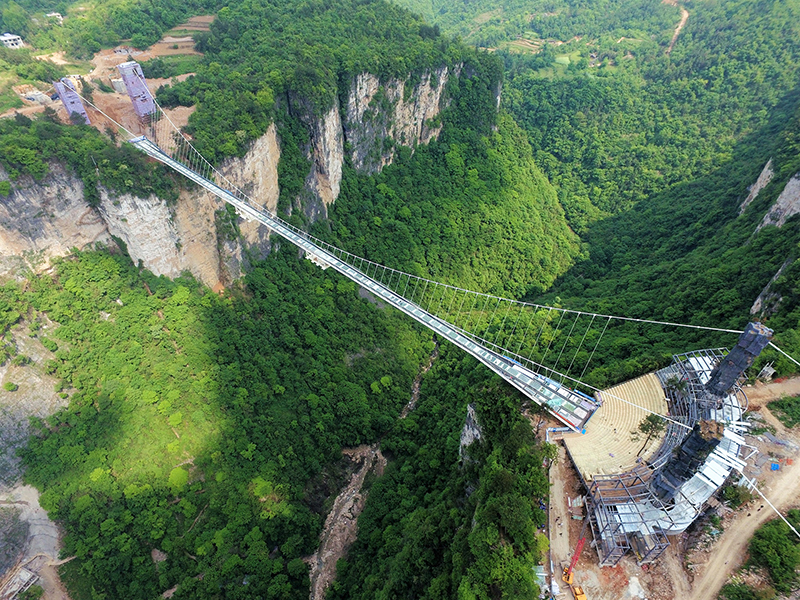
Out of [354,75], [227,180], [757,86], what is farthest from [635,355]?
[757,86]

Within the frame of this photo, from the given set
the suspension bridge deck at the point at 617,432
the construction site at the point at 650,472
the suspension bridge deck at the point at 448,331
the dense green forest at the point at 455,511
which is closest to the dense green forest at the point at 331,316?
the dense green forest at the point at 455,511

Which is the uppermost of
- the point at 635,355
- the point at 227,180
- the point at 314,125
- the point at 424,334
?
the point at 314,125

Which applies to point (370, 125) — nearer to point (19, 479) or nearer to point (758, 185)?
point (758, 185)

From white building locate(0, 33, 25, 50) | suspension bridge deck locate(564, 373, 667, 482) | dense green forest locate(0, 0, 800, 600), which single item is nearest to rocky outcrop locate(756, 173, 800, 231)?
dense green forest locate(0, 0, 800, 600)

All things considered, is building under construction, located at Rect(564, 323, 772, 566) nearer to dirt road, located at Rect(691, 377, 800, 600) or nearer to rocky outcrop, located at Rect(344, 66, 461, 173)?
dirt road, located at Rect(691, 377, 800, 600)

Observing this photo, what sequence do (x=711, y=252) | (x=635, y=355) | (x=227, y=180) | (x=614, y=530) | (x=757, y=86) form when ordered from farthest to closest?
(x=757, y=86) → (x=711, y=252) → (x=227, y=180) → (x=635, y=355) → (x=614, y=530)

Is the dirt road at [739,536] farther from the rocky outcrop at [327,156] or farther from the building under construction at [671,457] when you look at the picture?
the rocky outcrop at [327,156]

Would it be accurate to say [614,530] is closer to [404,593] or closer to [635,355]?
[404,593]
